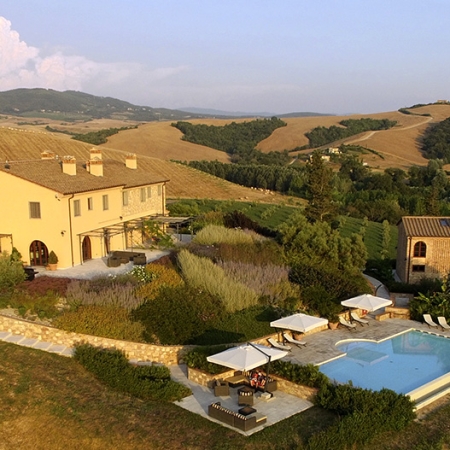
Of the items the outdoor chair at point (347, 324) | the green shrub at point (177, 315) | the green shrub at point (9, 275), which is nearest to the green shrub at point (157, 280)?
the green shrub at point (177, 315)

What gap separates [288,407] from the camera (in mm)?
12938

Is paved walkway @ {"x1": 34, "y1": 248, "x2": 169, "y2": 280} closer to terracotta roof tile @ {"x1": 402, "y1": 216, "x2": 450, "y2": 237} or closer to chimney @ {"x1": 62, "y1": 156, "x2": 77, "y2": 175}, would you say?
chimney @ {"x1": 62, "y1": 156, "x2": 77, "y2": 175}

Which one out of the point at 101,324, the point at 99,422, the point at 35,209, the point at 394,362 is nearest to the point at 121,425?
→ the point at 99,422

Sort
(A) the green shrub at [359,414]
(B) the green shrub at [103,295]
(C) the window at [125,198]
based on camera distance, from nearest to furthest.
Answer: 1. (A) the green shrub at [359,414]
2. (B) the green shrub at [103,295]
3. (C) the window at [125,198]

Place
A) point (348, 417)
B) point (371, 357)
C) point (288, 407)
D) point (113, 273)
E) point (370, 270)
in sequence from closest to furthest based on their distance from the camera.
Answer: point (348, 417)
point (288, 407)
point (371, 357)
point (113, 273)
point (370, 270)

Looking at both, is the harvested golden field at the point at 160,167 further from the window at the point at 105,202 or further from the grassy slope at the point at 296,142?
the grassy slope at the point at 296,142

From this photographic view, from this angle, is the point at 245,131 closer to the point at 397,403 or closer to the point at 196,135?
the point at 196,135

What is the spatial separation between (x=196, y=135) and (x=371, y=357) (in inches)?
4152

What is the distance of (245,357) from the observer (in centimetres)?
1315

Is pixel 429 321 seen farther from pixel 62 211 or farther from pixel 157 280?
pixel 62 211

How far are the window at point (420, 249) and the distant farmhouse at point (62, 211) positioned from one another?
13.3 meters

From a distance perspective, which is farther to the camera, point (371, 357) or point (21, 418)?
point (371, 357)

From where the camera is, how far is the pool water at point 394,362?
48.5 ft

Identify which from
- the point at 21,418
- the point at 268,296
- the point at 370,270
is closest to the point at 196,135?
the point at 370,270
